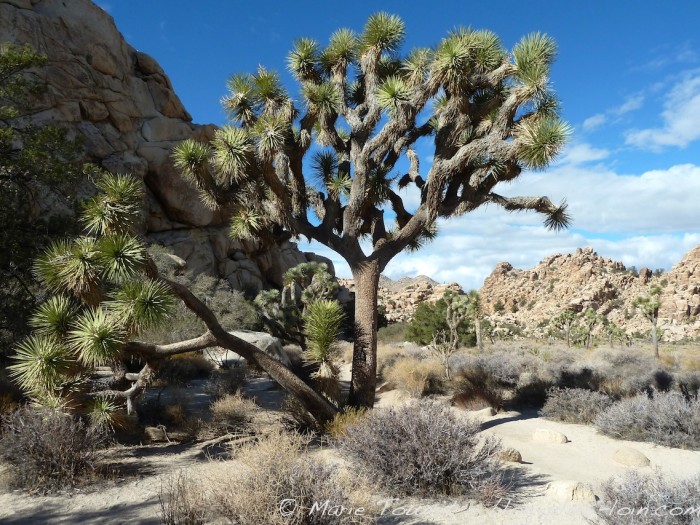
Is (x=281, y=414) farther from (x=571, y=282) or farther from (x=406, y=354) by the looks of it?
(x=571, y=282)

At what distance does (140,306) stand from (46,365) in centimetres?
126

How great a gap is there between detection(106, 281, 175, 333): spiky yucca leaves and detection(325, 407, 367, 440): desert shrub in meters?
2.84

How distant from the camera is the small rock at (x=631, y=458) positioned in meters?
6.50

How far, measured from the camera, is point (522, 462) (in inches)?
256

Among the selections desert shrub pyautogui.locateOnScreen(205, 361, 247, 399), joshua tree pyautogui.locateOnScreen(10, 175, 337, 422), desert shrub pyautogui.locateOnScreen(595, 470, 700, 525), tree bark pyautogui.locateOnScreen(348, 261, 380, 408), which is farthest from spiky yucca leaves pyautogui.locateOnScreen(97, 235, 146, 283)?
desert shrub pyautogui.locateOnScreen(595, 470, 700, 525)

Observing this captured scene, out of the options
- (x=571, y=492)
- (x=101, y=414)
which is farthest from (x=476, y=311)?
(x=101, y=414)

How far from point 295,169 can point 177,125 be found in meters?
22.5

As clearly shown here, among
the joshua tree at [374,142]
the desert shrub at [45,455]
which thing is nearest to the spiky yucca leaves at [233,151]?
the joshua tree at [374,142]

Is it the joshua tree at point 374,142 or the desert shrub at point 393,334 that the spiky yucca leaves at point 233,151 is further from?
the desert shrub at point 393,334

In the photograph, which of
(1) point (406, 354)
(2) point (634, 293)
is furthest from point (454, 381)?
(2) point (634, 293)

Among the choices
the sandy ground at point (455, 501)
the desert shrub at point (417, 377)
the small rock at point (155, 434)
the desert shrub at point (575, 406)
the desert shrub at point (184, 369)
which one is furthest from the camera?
the desert shrub at point (184, 369)

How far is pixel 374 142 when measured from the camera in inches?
337

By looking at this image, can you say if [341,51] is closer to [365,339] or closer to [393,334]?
[365,339]

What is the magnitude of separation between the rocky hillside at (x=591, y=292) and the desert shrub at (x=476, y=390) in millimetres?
35008
